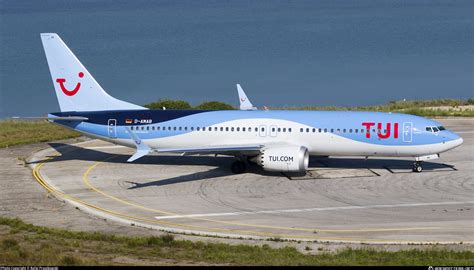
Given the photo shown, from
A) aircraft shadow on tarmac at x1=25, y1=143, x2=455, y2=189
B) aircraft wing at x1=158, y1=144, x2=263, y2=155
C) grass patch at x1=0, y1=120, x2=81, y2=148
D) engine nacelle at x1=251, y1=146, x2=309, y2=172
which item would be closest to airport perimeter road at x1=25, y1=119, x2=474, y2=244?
aircraft shadow on tarmac at x1=25, y1=143, x2=455, y2=189

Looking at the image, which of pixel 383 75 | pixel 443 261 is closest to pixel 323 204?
pixel 443 261

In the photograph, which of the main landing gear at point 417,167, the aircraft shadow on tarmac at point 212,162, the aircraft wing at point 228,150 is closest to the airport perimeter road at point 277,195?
the aircraft shadow on tarmac at point 212,162

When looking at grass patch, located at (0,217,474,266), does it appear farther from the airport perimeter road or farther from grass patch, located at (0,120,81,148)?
grass patch, located at (0,120,81,148)

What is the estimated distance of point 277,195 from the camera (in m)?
39.8

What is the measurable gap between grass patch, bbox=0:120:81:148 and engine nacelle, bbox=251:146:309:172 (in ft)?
75.9

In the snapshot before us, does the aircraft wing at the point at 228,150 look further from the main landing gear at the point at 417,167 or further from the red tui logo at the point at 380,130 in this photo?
the main landing gear at the point at 417,167

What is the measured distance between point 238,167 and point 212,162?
13.6 ft

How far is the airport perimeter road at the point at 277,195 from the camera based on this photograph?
3331cm

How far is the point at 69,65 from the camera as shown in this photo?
47906 millimetres

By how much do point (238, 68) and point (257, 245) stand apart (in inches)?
3803

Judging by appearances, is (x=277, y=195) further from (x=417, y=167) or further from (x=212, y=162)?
(x=417, y=167)

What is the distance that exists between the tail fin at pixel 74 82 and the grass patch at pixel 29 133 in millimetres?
11285

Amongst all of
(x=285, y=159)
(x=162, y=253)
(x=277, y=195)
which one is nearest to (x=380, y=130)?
(x=285, y=159)

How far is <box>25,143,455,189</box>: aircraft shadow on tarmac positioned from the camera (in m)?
44.7
